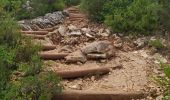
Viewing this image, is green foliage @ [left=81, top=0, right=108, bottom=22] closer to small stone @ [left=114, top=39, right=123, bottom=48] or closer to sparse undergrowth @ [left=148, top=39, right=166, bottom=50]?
small stone @ [left=114, top=39, right=123, bottom=48]

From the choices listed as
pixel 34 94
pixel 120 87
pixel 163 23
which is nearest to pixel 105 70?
pixel 120 87

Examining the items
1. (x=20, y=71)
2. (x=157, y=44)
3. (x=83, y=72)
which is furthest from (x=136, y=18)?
(x=20, y=71)

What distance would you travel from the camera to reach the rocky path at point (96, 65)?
20.8 ft

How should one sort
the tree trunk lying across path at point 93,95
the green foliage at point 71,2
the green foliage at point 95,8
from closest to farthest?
the tree trunk lying across path at point 93,95, the green foliage at point 95,8, the green foliage at point 71,2

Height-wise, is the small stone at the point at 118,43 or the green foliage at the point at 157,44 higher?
the green foliage at the point at 157,44

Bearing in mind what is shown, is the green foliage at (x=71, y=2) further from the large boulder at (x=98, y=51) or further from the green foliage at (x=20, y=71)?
the large boulder at (x=98, y=51)

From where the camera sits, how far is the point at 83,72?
7.14m

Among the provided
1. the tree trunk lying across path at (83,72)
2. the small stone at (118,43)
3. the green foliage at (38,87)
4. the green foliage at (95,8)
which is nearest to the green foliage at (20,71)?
the green foliage at (38,87)

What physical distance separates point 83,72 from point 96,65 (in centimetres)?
68

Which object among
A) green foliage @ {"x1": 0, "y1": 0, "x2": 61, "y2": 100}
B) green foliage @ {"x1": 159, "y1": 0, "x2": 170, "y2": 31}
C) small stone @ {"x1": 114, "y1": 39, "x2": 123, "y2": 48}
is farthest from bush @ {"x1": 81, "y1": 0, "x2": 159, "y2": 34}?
green foliage @ {"x1": 0, "y1": 0, "x2": 61, "y2": 100}

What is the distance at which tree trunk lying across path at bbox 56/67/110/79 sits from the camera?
7035mm

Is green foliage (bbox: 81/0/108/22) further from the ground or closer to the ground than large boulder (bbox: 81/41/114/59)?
further from the ground

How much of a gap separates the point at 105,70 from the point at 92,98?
1.21 meters

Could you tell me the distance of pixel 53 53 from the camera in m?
8.35
